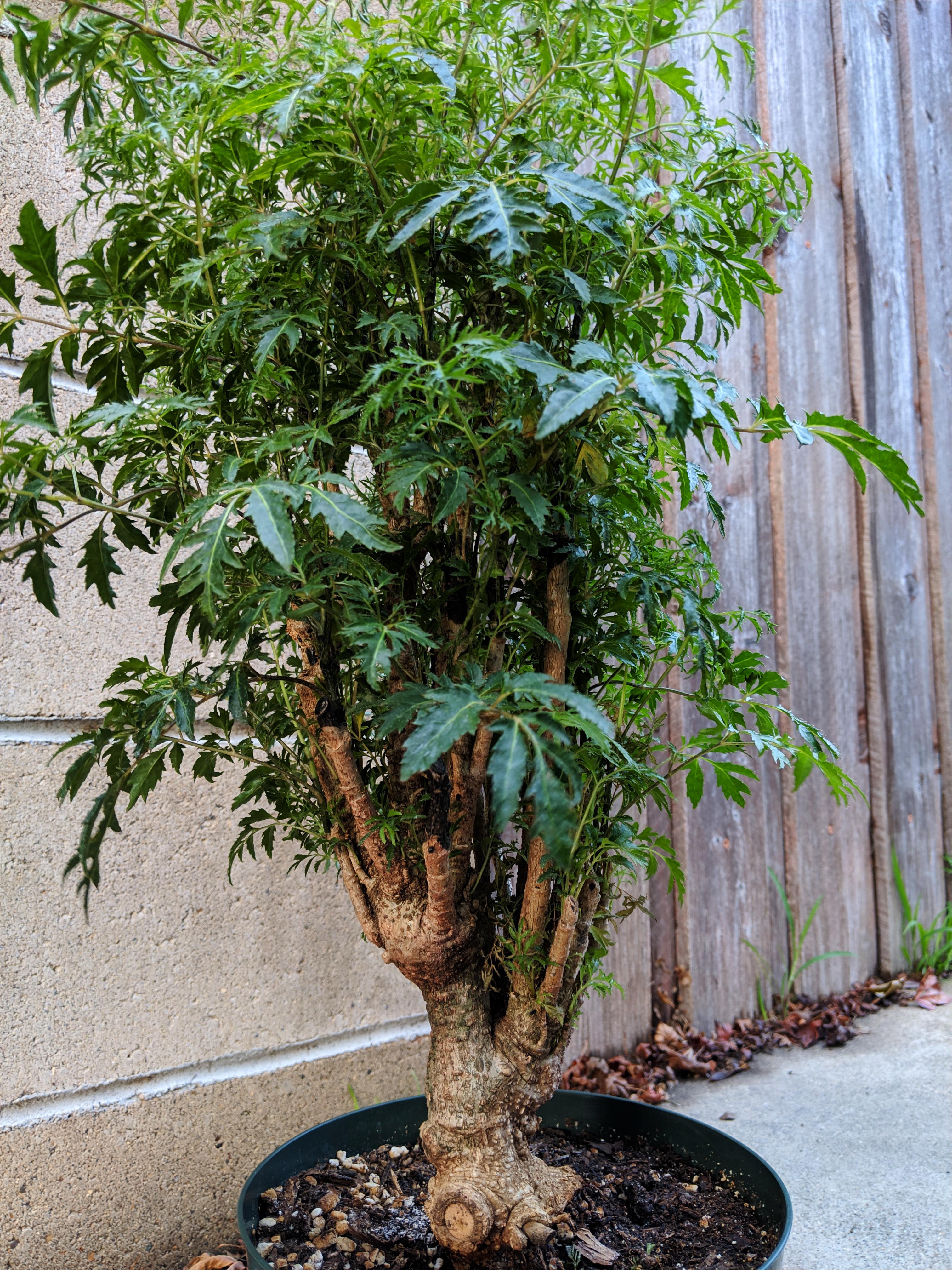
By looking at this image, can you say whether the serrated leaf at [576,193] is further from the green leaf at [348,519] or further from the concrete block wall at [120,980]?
the concrete block wall at [120,980]

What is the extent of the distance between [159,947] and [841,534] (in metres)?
1.97

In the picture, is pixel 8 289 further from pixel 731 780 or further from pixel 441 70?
pixel 731 780

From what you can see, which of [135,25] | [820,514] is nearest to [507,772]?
[135,25]

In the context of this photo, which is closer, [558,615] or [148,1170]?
[558,615]

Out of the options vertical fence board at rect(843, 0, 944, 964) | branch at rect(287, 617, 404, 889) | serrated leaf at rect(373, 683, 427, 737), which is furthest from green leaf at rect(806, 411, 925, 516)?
vertical fence board at rect(843, 0, 944, 964)

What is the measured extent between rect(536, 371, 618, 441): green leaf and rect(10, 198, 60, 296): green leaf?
49cm

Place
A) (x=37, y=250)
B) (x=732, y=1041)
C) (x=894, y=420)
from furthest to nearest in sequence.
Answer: (x=894, y=420) → (x=732, y=1041) → (x=37, y=250)

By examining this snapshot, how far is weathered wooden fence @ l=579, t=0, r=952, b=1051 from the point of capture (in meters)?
2.18

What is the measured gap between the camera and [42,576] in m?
0.90

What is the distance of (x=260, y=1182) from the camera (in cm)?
119

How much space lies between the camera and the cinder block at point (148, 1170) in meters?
1.27

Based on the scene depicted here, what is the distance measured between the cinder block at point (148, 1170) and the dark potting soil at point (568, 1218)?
241mm

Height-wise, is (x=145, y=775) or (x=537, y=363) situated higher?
(x=537, y=363)

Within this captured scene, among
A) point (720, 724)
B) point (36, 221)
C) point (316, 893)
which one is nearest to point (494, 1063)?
point (720, 724)
